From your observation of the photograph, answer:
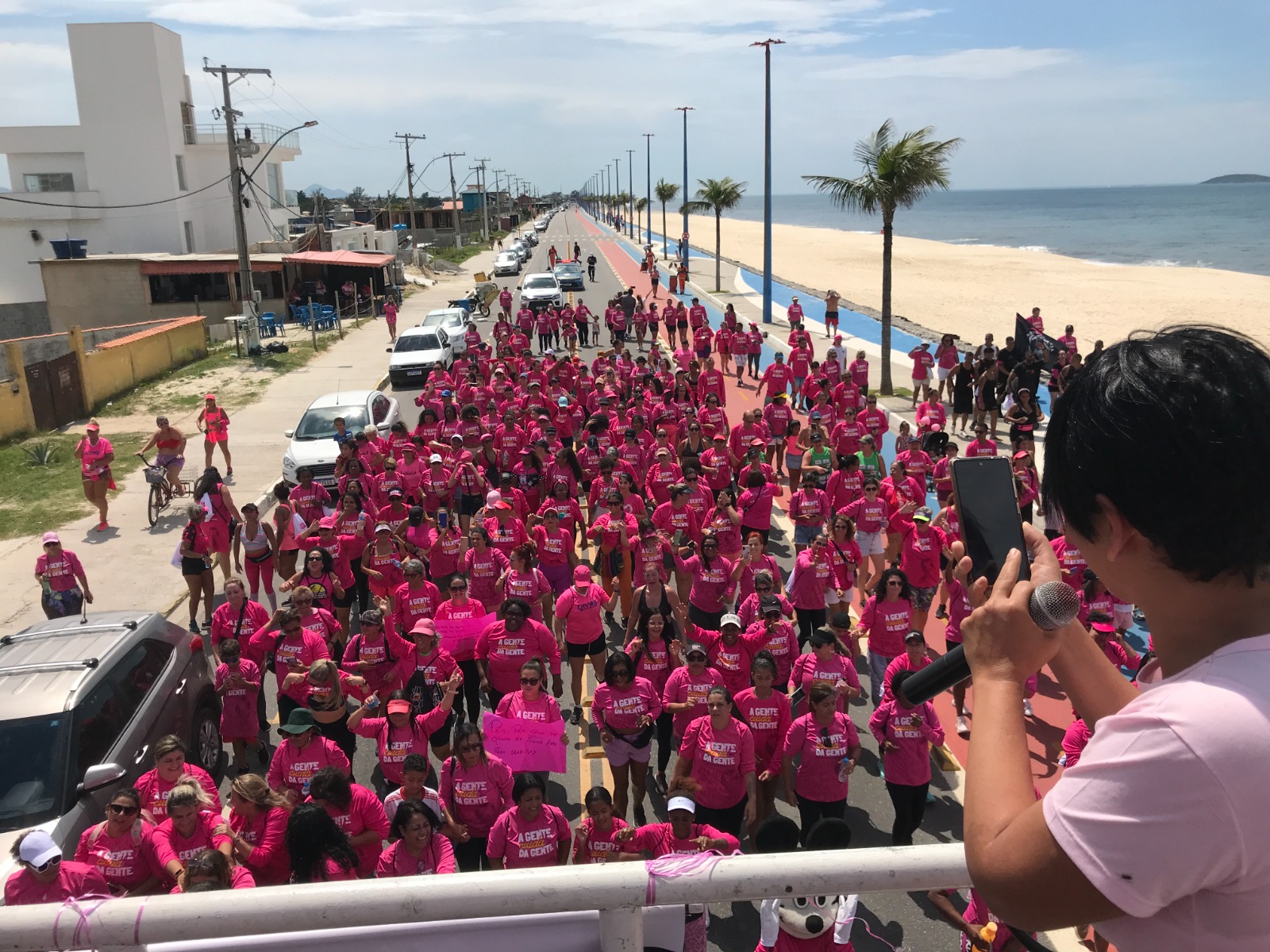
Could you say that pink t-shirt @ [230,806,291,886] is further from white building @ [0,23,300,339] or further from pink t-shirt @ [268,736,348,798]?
white building @ [0,23,300,339]

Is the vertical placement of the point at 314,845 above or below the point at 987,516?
below

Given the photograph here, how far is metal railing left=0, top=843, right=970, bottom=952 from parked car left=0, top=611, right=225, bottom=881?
15.9 ft

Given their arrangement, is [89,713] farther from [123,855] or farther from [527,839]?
[527,839]

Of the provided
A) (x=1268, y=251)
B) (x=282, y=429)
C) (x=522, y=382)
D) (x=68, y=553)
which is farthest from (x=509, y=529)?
(x=1268, y=251)

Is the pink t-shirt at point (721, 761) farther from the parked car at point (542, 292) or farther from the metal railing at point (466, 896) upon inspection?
the parked car at point (542, 292)

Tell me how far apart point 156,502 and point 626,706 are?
1199cm

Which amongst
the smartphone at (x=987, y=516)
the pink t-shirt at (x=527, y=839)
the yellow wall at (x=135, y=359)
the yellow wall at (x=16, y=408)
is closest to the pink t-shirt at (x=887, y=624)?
the pink t-shirt at (x=527, y=839)

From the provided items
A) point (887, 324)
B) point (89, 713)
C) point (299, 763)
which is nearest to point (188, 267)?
point (887, 324)

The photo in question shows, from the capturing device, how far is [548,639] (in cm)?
807

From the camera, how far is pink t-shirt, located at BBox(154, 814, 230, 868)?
5.55 metres

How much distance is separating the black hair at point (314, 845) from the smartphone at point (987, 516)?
4.62 metres

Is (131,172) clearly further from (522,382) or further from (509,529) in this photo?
(509,529)

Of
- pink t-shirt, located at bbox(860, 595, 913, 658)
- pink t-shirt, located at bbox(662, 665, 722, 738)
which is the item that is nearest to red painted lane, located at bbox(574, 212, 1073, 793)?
pink t-shirt, located at bbox(860, 595, 913, 658)

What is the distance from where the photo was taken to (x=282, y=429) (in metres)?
22.6
